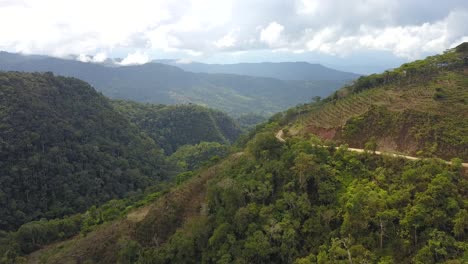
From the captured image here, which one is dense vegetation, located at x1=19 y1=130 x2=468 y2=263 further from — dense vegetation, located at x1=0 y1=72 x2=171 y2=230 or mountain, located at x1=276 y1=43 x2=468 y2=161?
dense vegetation, located at x1=0 y1=72 x2=171 y2=230

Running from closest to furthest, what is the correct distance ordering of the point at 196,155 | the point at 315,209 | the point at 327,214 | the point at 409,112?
the point at 327,214 → the point at 315,209 → the point at 409,112 → the point at 196,155

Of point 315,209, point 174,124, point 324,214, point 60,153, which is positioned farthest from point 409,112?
point 174,124

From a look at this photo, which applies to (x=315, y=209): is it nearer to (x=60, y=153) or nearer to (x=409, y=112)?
(x=409, y=112)

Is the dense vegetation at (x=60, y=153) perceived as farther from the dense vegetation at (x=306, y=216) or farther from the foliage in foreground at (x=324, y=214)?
the foliage in foreground at (x=324, y=214)

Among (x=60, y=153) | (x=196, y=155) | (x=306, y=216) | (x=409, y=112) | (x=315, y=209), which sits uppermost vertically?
(x=409, y=112)

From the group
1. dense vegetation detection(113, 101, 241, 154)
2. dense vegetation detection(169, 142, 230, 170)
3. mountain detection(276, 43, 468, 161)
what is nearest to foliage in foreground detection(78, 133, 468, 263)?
mountain detection(276, 43, 468, 161)

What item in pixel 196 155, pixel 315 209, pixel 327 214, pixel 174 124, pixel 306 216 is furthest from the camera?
pixel 174 124

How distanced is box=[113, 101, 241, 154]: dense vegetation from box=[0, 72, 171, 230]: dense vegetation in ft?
78.1

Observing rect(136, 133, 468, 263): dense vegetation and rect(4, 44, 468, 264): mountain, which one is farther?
rect(4, 44, 468, 264): mountain

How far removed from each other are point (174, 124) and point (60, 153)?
51.3 m

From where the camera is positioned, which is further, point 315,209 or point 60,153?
point 60,153

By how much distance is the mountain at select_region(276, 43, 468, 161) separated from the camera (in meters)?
27.8

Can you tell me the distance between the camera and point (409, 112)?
31.1m

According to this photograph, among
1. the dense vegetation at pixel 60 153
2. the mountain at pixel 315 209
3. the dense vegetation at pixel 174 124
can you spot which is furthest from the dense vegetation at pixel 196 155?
the mountain at pixel 315 209
